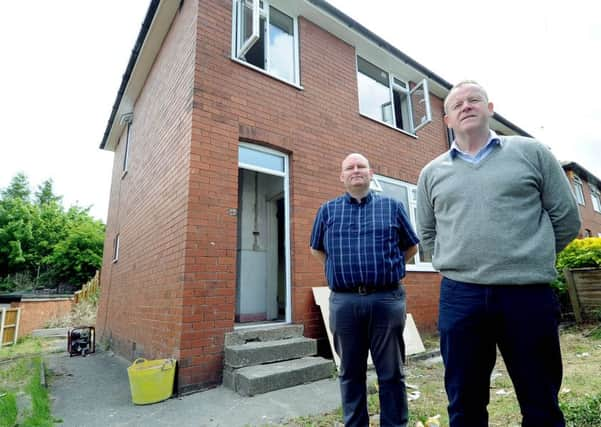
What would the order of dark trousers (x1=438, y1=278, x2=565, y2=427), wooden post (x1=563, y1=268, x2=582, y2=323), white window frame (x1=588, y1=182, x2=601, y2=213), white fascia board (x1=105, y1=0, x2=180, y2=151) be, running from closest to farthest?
dark trousers (x1=438, y1=278, x2=565, y2=427)
white fascia board (x1=105, y1=0, x2=180, y2=151)
wooden post (x1=563, y1=268, x2=582, y2=323)
white window frame (x1=588, y1=182, x2=601, y2=213)

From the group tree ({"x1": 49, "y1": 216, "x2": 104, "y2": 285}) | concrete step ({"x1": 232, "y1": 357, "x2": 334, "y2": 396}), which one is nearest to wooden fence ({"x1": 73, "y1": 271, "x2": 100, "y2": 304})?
tree ({"x1": 49, "y1": 216, "x2": 104, "y2": 285})

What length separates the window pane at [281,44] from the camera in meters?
5.33

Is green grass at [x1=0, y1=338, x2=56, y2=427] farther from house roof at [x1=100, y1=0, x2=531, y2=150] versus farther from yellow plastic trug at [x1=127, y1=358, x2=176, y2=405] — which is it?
house roof at [x1=100, y1=0, x2=531, y2=150]

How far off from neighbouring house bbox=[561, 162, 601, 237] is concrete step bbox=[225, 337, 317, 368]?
1551 centimetres

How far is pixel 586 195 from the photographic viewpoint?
16.1 m

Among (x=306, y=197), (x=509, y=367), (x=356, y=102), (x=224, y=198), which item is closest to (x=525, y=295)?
(x=509, y=367)

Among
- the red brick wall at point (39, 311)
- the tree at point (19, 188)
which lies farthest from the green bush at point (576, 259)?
the tree at point (19, 188)

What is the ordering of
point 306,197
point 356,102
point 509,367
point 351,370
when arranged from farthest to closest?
1. point 356,102
2. point 306,197
3. point 351,370
4. point 509,367

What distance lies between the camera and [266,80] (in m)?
4.89

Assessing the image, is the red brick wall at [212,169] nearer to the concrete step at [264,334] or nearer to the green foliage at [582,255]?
the concrete step at [264,334]

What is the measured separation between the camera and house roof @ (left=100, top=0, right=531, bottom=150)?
5535 millimetres

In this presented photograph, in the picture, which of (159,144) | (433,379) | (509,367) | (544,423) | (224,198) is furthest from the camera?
(159,144)

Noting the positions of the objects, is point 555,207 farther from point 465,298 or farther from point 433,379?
point 433,379

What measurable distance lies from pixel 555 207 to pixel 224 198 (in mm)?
3303
